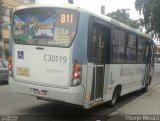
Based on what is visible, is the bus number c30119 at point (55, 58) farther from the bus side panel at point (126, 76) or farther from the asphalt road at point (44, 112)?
the bus side panel at point (126, 76)

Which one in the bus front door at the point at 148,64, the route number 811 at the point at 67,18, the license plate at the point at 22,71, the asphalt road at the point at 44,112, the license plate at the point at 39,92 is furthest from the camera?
the bus front door at the point at 148,64

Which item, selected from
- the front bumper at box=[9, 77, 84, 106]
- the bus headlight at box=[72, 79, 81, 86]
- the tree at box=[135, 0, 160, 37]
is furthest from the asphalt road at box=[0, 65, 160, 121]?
the tree at box=[135, 0, 160, 37]

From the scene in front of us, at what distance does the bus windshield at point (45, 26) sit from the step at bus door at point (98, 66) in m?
0.98

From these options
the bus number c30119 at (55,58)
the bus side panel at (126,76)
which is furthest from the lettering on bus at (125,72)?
the bus number c30119 at (55,58)

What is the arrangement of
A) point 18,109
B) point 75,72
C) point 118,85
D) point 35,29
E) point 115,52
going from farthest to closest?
point 118,85 → point 115,52 → point 18,109 → point 35,29 → point 75,72

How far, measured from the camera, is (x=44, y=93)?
30.3 feet

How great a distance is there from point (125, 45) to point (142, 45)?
328cm

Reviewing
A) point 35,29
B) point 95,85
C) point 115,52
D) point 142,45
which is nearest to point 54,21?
point 35,29

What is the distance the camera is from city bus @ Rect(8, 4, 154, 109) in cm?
893

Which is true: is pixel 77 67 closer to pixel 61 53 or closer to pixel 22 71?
pixel 61 53

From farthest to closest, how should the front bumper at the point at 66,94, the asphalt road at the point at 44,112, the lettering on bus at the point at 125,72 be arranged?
the lettering on bus at the point at 125,72, the asphalt road at the point at 44,112, the front bumper at the point at 66,94

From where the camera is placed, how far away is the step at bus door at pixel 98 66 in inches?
388

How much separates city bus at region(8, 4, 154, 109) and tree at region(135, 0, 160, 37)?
28197 mm

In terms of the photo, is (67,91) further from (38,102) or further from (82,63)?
(38,102)
